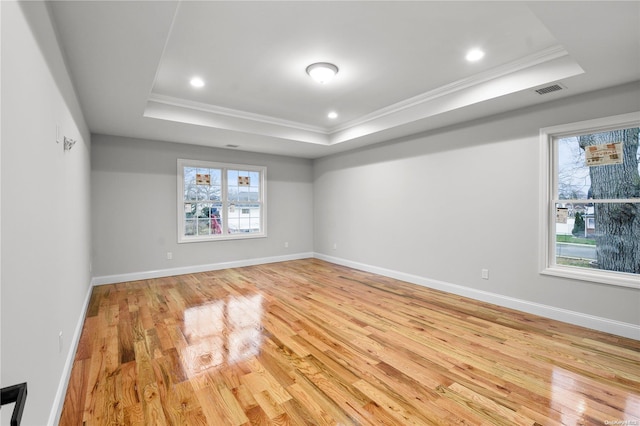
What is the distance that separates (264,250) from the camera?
6473mm

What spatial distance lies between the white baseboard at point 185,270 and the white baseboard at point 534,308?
250cm

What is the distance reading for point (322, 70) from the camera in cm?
308

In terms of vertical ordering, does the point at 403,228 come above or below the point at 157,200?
below

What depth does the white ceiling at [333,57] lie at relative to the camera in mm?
2055

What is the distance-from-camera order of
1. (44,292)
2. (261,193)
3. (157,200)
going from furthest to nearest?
1. (261,193)
2. (157,200)
3. (44,292)

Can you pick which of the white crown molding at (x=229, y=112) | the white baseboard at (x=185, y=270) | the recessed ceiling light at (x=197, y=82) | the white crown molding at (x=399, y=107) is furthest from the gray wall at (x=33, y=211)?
the white baseboard at (x=185, y=270)

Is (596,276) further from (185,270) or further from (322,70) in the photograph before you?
(185,270)

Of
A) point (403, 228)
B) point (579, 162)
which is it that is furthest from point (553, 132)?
point (403, 228)

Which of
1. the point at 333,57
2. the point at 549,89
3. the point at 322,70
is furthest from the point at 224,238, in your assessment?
the point at 549,89

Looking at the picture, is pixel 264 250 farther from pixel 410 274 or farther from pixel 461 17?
pixel 461 17

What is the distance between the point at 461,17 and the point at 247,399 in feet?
10.6

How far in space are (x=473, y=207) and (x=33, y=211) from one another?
438 centimetres

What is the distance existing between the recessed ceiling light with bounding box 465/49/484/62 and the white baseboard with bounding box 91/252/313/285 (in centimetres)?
508

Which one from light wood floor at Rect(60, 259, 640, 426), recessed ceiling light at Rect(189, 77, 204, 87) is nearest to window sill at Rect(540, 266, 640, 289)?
light wood floor at Rect(60, 259, 640, 426)
